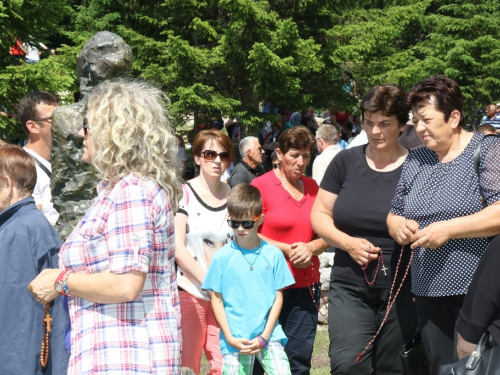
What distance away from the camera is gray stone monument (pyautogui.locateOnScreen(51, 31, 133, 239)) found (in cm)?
482

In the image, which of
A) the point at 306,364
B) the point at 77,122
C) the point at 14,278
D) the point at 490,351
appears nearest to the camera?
the point at 490,351

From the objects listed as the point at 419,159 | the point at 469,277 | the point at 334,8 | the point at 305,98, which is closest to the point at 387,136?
the point at 419,159

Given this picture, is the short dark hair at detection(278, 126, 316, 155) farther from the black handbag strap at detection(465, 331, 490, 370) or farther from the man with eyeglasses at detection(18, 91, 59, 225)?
the black handbag strap at detection(465, 331, 490, 370)

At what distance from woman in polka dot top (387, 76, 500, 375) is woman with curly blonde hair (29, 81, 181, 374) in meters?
1.51

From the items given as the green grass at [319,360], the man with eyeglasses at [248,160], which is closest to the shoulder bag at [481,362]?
the green grass at [319,360]

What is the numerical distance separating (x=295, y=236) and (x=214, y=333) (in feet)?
2.94

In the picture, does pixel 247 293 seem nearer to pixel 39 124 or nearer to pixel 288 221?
pixel 288 221

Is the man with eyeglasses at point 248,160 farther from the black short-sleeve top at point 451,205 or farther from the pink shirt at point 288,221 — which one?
the black short-sleeve top at point 451,205

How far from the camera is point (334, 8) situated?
18.7 m

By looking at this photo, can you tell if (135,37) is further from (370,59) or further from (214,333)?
(214,333)

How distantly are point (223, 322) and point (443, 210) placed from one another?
1.61 metres

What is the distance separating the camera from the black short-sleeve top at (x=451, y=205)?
12.5 feet

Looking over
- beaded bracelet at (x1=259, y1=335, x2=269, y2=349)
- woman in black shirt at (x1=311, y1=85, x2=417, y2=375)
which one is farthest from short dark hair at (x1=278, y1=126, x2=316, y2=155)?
beaded bracelet at (x1=259, y1=335, x2=269, y2=349)

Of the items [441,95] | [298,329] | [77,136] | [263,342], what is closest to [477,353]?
[441,95]
